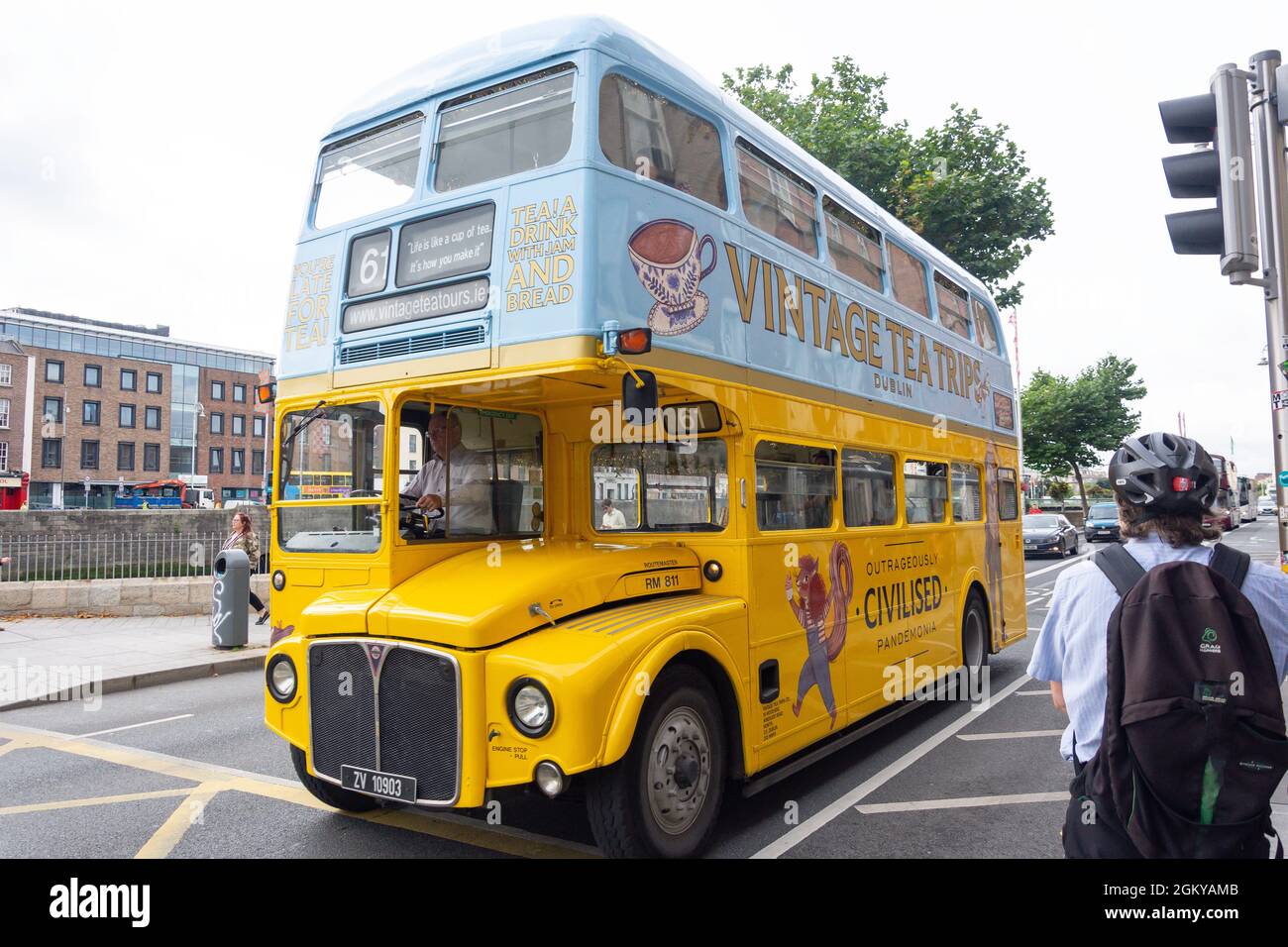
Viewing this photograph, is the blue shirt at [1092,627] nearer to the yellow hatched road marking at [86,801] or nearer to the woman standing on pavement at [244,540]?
the yellow hatched road marking at [86,801]

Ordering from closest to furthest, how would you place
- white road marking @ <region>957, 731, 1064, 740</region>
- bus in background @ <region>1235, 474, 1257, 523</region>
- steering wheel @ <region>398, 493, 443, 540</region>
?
steering wheel @ <region>398, 493, 443, 540</region> → white road marking @ <region>957, 731, 1064, 740</region> → bus in background @ <region>1235, 474, 1257, 523</region>

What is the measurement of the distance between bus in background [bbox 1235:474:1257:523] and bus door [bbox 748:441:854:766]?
56556mm

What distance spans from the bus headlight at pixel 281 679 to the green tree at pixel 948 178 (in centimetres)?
1978

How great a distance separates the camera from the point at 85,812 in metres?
5.24

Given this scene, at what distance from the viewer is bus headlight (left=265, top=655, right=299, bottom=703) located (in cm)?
460

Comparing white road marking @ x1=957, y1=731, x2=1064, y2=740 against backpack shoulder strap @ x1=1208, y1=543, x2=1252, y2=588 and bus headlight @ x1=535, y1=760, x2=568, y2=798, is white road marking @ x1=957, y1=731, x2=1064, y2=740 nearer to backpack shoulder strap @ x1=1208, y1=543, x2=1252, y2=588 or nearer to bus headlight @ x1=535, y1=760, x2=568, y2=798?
bus headlight @ x1=535, y1=760, x2=568, y2=798

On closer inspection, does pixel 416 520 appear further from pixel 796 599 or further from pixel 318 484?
pixel 796 599

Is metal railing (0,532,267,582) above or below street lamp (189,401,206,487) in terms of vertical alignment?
below

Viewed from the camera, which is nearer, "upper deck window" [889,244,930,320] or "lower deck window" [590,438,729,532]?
"lower deck window" [590,438,729,532]

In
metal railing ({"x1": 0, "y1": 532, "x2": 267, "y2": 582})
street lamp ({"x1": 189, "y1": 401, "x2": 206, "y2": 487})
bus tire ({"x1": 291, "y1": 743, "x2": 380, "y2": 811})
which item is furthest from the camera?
street lamp ({"x1": 189, "y1": 401, "x2": 206, "y2": 487})

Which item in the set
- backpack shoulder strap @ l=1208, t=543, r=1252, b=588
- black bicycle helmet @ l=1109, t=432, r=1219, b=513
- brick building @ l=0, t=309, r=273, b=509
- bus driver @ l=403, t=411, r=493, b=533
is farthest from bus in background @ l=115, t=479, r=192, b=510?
backpack shoulder strap @ l=1208, t=543, r=1252, b=588

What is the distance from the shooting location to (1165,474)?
2.42 metres

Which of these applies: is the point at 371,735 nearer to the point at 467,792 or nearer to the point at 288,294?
the point at 467,792
